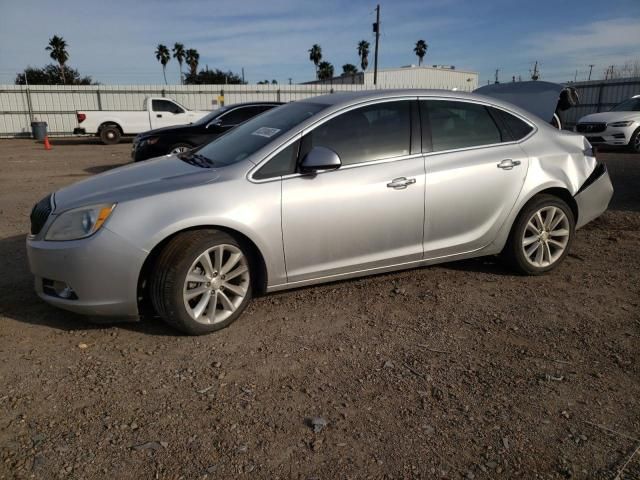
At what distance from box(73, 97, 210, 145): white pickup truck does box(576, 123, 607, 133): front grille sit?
13.8m

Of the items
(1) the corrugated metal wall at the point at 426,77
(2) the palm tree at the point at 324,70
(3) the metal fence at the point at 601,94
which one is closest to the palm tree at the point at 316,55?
(2) the palm tree at the point at 324,70

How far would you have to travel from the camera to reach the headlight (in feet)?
10.7

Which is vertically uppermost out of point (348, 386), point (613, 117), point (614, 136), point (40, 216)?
point (613, 117)

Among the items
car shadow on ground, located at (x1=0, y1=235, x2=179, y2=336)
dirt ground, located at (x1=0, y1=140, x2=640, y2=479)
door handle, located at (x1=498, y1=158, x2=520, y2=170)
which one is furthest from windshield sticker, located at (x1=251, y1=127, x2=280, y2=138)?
door handle, located at (x1=498, y1=158, x2=520, y2=170)

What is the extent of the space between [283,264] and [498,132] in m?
2.26

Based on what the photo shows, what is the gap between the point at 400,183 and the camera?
3889 mm

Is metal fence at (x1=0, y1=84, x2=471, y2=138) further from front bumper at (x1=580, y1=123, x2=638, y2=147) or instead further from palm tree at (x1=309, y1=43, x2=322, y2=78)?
palm tree at (x1=309, y1=43, x2=322, y2=78)

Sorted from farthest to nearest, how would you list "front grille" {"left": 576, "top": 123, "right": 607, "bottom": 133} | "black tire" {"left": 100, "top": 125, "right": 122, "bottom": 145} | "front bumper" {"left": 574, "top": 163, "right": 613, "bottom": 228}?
"black tire" {"left": 100, "top": 125, "right": 122, "bottom": 145}
"front grille" {"left": 576, "top": 123, "right": 607, "bottom": 133}
"front bumper" {"left": 574, "top": 163, "right": 613, "bottom": 228}

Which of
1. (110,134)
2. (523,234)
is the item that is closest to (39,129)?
(110,134)

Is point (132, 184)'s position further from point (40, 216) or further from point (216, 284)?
point (216, 284)

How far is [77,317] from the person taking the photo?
3.76 meters

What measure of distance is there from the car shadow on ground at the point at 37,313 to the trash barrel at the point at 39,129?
23.3 metres

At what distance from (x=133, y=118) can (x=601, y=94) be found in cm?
2172

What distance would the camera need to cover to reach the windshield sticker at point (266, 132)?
3.89m
